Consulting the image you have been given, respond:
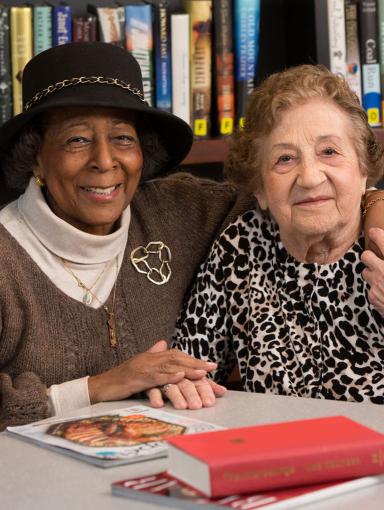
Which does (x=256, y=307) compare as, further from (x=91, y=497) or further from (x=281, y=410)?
(x=91, y=497)

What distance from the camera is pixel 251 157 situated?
7.02 ft

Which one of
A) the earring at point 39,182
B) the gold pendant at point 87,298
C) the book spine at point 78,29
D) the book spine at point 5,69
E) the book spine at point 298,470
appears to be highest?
the book spine at point 78,29

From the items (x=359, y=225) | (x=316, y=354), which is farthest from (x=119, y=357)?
(x=359, y=225)

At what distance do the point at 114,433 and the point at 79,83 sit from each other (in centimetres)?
95

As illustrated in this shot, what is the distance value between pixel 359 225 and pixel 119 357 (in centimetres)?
60

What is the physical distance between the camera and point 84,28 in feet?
8.70

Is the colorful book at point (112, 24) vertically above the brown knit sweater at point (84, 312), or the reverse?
the colorful book at point (112, 24)

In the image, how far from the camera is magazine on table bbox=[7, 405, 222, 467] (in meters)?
1.34

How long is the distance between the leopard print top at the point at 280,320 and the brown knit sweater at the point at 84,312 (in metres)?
0.08

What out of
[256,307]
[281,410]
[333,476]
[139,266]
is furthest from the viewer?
[139,266]

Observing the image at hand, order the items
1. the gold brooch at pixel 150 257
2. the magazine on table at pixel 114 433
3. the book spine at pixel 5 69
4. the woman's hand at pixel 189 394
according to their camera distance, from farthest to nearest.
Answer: the book spine at pixel 5 69, the gold brooch at pixel 150 257, the woman's hand at pixel 189 394, the magazine on table at pixel 114 433

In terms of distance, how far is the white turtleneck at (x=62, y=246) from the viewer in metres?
2.14

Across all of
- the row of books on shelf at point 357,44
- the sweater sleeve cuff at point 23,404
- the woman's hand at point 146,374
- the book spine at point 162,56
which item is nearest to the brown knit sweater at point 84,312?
the sweater sleeve cuff at point 23,404

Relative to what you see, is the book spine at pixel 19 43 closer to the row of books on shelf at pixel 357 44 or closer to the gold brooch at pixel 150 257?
the gold brooch at pixel 150 257
